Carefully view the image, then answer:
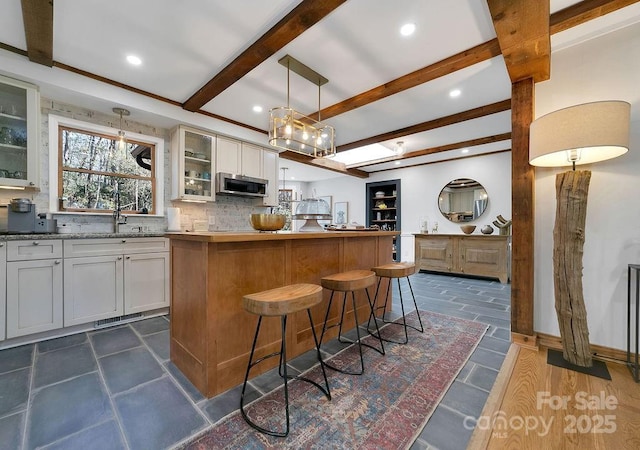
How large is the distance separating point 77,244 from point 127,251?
0.43 m

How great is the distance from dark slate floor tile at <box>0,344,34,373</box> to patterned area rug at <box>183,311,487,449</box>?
5.92ft

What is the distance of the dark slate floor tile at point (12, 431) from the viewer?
125cm

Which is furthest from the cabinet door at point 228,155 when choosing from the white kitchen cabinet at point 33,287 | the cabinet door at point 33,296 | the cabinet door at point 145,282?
the cabinet door at point 33,296

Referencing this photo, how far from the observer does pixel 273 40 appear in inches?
82.7

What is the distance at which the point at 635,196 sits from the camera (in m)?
1.89

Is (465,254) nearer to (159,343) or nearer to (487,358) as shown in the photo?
(487,358)

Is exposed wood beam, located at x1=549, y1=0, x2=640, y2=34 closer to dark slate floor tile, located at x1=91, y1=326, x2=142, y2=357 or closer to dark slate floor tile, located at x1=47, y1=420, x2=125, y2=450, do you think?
dark slate floor tile, located at x1=47, y1=420, x2=125, y2=450

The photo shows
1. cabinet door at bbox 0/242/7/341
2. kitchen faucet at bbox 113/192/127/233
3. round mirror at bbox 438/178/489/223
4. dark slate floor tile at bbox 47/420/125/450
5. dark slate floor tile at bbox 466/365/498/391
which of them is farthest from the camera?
round mirror at bbox 438/178/489/223

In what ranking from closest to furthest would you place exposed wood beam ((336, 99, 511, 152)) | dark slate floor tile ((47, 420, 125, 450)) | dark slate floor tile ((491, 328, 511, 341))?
1. dark slate floor tile ((47, 420, 125, 450))
2. dark slate floor tile ((491, 328, 511, 341))
3. exposed wood beam ((336, 99, 511, 152))

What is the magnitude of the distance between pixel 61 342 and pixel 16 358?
0.32 metres

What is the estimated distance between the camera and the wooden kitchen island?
1613mm

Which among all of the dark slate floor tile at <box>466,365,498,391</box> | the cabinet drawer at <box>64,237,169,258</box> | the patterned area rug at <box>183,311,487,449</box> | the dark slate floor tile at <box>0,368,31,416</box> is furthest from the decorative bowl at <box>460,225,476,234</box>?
the dark slate floor tile at <box>0,368,31,416</box>

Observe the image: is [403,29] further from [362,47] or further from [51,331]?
[51,331]

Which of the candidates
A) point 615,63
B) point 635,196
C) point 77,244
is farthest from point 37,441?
point 615,63
